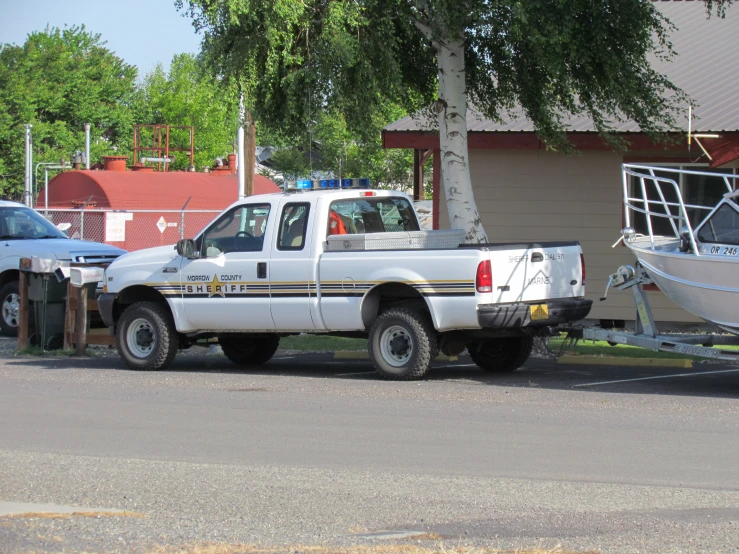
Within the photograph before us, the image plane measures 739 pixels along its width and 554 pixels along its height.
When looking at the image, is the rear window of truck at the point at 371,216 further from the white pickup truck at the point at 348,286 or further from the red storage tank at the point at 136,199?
the red storage tank at the point at 136,199

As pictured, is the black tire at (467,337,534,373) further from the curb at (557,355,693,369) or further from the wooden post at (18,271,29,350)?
the wooden post at (18,271,29,350)

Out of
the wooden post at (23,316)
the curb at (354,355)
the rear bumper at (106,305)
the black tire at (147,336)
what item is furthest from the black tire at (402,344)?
the wooden post at (23,316)

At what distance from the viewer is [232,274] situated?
12.2 m

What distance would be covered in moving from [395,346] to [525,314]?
149 centimetres

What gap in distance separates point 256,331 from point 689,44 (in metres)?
11.4

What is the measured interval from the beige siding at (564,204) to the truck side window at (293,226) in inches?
251

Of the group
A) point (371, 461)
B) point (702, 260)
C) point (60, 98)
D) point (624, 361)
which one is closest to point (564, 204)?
point (624, 361)

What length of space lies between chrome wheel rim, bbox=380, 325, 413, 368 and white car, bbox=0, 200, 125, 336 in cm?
626

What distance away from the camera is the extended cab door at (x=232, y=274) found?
12.1 meters

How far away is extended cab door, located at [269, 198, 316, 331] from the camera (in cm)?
1184

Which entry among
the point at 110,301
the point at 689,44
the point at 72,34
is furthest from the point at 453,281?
the point at 72,34

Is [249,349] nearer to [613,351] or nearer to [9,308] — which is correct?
[613,351]

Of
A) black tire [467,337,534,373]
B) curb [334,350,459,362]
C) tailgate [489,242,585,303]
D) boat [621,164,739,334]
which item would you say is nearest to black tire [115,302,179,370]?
curb [334,350,459,362]

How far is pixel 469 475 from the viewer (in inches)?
277
